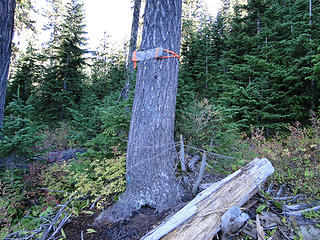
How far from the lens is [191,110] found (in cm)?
368

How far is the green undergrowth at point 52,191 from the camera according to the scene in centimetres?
251

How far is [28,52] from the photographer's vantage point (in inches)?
511

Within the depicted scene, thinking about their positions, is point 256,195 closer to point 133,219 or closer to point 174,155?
point 174,155

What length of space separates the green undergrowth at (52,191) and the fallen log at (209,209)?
1037 mm

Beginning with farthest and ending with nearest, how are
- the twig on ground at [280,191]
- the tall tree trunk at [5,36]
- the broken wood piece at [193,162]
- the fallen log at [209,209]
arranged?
the tall tree trunk at [5,36]
the broken wood piece at [193,162]
the twig on ground at [280,191]
the fallen log at [209,209]

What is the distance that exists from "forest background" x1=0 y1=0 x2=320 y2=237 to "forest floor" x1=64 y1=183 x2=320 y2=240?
0.38 meters

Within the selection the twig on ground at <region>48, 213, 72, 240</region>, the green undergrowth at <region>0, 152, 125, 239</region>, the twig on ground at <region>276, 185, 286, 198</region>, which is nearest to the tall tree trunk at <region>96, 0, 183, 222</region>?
the green undergrowth at <region>0, 152, 125, 239</region>

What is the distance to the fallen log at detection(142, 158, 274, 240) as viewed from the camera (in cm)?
166

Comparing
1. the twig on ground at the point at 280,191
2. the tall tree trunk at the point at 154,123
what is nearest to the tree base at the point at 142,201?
the tall tree trunk at the point at 154,123

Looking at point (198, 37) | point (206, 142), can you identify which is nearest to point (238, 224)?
point (206, 142)

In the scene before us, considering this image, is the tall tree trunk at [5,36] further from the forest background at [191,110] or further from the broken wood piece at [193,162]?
the broken wood piece at [193,162]

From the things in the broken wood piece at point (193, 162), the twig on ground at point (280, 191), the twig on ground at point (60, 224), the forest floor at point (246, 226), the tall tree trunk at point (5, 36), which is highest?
the tall tree trunk at point (5, 36)

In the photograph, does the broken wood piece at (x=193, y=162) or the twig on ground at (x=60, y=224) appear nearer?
the twig on ground at (x=60, y=224)

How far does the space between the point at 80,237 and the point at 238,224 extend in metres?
1.82
